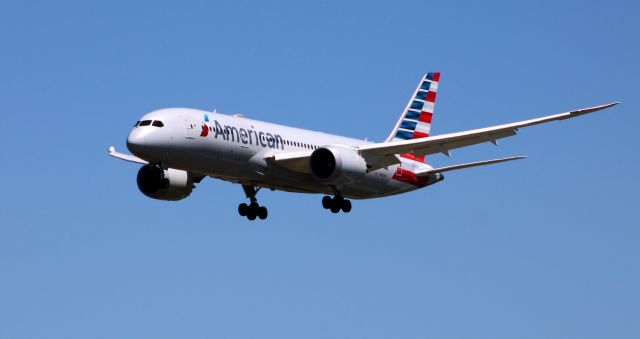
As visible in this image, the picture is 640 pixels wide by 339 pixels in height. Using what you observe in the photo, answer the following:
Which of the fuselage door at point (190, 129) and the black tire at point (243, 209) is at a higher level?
the fuselage door at point (190, 129)

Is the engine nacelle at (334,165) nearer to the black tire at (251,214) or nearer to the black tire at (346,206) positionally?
the black tire at (346,206)

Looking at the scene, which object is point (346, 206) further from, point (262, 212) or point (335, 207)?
point (262, 212)

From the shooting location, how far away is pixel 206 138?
54.8 meters

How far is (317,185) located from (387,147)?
3.92m

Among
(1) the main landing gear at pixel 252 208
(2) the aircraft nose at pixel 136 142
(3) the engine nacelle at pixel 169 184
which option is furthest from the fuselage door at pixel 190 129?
(1) the main landing gear at pixel 252 208

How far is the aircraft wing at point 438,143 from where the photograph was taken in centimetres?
5415

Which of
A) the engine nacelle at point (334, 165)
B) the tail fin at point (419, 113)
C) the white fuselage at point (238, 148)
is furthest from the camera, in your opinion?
the tail fin at point (419, 113)

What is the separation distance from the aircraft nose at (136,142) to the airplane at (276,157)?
0.09ft

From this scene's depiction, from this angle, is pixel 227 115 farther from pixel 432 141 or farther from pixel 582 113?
pixel 582 113

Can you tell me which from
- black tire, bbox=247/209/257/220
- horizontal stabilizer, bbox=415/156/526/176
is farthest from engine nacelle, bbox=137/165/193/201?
horizontal stabilizer, bbox=415/156/526/176

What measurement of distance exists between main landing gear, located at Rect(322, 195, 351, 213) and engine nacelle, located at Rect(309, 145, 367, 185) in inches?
107

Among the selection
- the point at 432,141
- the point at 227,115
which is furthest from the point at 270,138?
the point at 432,141

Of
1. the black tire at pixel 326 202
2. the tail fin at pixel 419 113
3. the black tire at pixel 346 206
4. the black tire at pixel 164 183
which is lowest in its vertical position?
the black tire at pixel 346 206

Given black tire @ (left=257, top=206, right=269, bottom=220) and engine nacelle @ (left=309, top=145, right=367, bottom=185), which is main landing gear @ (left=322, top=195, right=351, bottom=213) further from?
black tire @ (left=257, top=206, right=269, bottom=220)
